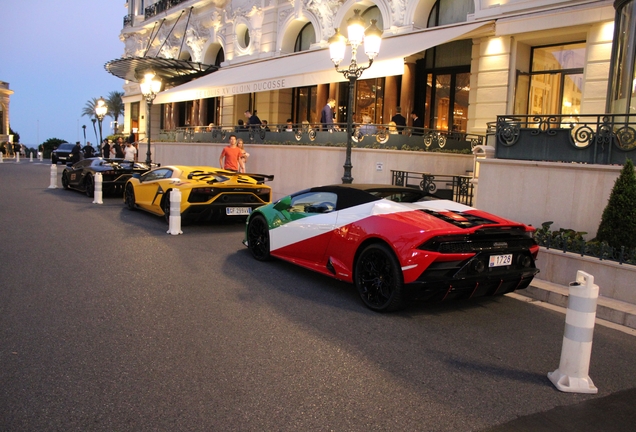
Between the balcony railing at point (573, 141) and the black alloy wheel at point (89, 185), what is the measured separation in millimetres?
12015

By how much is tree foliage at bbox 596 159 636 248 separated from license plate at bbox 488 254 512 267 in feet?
7.22

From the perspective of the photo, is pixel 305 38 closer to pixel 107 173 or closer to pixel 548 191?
pixel 107 173

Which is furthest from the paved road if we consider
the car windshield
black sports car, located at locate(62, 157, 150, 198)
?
black sports car, located at locate(62, 157, 150, 198)

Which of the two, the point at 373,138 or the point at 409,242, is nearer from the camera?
the point at 409,242

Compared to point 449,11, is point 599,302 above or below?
below

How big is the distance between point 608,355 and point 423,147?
34.0 feet

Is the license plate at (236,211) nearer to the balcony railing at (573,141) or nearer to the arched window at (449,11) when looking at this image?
the balcony railing at (573,141)

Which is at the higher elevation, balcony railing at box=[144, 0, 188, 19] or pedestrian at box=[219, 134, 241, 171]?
balcony railing at box=[144, 0, 188, 19]

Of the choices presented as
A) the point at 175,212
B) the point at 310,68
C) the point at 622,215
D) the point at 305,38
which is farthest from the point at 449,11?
the point at 622,215

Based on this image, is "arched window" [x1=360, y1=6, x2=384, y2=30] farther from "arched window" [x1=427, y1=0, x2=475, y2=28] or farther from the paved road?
the paved road

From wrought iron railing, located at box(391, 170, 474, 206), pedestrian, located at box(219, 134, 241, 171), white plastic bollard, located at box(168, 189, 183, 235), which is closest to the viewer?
white plastic bollard, located at box(168, 189, 183, 235)

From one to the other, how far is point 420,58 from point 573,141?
12.0 metres

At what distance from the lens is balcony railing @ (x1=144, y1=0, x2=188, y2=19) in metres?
34.2

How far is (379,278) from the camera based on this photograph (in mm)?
5953
